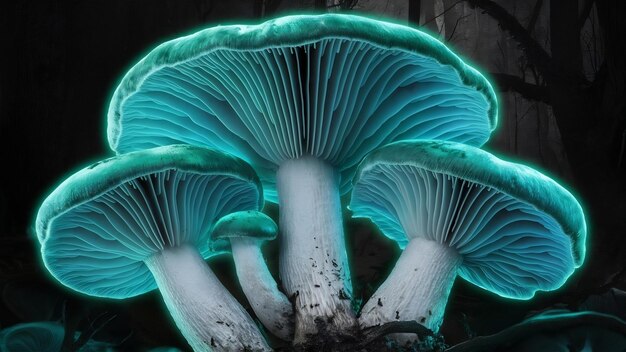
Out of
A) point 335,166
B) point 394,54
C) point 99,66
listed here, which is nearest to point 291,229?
point 335,166

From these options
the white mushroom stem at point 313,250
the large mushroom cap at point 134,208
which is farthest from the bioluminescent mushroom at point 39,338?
the white mushroom stem at point 313,250

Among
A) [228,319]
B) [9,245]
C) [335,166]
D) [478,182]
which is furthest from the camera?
[9,245]

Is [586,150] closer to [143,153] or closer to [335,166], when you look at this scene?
[335,166]

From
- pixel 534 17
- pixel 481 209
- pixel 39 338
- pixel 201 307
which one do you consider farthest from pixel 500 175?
pixel 39 338

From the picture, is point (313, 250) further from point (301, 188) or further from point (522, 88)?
point (522, 88)

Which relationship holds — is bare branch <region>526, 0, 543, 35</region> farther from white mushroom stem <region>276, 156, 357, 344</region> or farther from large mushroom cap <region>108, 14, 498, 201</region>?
white mushroom stem <region>276, 156, 357, 344</region>

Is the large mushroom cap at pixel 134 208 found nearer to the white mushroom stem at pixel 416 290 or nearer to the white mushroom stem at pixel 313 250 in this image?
the white mushroom stem at pixel 313 250

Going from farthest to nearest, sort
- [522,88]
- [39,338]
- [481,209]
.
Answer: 1. [522,88]
2. [39,338]
3. [481,209]

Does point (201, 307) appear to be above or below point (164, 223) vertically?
below
